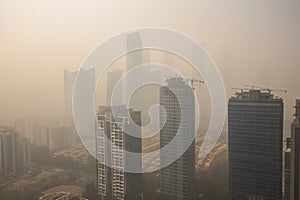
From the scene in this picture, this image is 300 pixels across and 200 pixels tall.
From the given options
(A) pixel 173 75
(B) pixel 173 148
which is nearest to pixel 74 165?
(B) pixel 173 148

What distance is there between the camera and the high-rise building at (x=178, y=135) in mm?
2172

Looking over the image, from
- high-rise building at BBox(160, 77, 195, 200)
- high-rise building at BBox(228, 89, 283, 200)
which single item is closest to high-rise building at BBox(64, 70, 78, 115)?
high-rise building at BBox(160, 77, 195, 200)

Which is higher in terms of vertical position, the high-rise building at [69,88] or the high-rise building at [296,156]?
the high-rise building at [69,88]

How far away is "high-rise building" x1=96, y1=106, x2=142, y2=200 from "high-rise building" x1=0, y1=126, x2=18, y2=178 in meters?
0.65

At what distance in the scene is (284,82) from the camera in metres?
1.99

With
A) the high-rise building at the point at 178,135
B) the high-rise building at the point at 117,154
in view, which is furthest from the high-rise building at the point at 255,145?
the high-rise building at the point at 117,154

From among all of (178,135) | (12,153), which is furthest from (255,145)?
(12,153)

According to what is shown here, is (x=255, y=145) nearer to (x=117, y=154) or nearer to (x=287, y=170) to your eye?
(x=287, y=170)

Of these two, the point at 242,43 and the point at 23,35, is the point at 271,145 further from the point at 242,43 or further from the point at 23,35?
the point at 23,35

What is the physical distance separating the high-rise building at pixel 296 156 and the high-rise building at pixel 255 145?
Result: 6cm

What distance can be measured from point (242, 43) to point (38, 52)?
139 cm

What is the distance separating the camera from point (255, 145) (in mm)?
2018

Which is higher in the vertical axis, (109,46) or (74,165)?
(109,46)

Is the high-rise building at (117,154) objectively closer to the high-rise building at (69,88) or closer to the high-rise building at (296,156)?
the high-rise building at (69,88)
